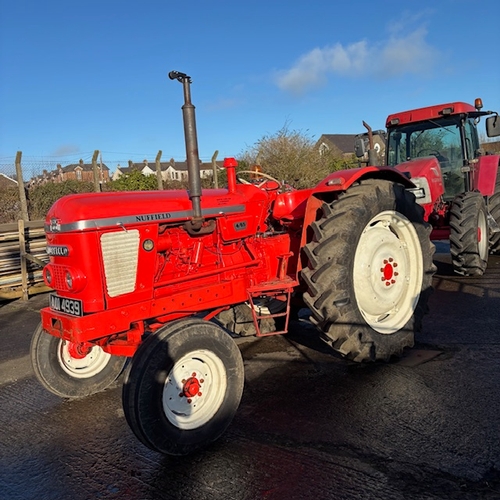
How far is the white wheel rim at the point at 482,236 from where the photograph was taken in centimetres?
731

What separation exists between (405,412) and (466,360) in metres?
1.09

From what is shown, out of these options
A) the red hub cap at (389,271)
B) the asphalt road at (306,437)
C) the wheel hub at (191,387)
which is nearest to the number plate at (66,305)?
the wheel hub at (191,387)

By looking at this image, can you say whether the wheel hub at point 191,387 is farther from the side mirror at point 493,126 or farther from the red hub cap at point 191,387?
the side mirror at point 493,126

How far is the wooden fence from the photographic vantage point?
806 centimetres

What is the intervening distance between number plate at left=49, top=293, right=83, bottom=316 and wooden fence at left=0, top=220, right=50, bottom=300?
515cm

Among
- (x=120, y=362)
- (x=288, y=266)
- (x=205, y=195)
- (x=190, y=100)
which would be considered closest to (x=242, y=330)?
(x=288, y=266)

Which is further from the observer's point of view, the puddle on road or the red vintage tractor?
the puddle on road

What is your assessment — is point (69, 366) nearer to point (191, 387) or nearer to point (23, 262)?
point (191, 387)

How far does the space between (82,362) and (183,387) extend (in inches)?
52.7

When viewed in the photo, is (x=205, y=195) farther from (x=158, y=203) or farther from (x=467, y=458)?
(x=467, y=458)


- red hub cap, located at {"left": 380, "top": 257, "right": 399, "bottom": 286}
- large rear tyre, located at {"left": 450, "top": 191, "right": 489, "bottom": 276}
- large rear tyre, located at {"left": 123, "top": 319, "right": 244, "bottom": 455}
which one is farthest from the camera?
large rear tyre, located at {"left": 450, "top": 191, "right": 489, "bottom": 276}

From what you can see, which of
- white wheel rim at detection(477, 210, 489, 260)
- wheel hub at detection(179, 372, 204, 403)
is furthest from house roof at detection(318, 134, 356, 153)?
wheel hub at detection(179, 372, 204, 403)

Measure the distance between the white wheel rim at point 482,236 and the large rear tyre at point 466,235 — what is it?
0.45 feet

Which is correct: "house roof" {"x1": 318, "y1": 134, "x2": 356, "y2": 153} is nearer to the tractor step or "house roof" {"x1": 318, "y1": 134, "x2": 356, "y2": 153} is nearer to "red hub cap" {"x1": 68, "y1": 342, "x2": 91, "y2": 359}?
the tractor step
